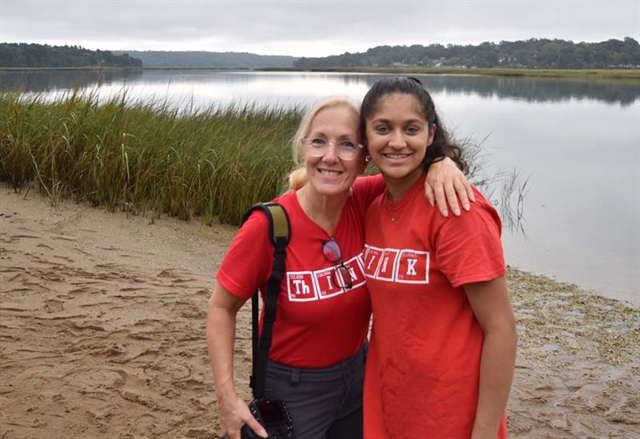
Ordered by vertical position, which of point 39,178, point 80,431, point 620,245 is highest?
point 39,178

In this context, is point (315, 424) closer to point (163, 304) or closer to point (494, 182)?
point (163, 304)

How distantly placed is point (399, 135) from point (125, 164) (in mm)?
6171

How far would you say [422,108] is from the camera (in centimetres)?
191

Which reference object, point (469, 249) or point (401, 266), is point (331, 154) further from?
point (469, 249)

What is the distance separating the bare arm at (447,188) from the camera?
1733 millimetres

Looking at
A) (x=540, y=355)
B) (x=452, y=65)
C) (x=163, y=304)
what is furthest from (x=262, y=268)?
(x=452, y=65)

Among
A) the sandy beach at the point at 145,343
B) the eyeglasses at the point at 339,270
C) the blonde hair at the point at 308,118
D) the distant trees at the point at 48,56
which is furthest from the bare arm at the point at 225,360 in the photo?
the distant trees at the point at 48,56

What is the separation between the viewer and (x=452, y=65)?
98000 millimetres

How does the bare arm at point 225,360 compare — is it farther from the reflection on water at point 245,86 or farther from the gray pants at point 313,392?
the reflection on water at point 245,86

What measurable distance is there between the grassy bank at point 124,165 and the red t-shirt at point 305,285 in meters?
5.69

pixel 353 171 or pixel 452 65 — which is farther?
pixel 452 65

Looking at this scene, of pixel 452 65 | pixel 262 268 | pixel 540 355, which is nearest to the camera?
pixel 262 268

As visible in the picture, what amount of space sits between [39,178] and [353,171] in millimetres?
6330

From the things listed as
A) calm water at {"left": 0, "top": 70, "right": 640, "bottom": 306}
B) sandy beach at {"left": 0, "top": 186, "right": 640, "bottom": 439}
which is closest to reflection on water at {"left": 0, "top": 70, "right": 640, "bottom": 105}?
calm water at {"left": 0, "top": 70, "right": 640, "bottom": 306}
